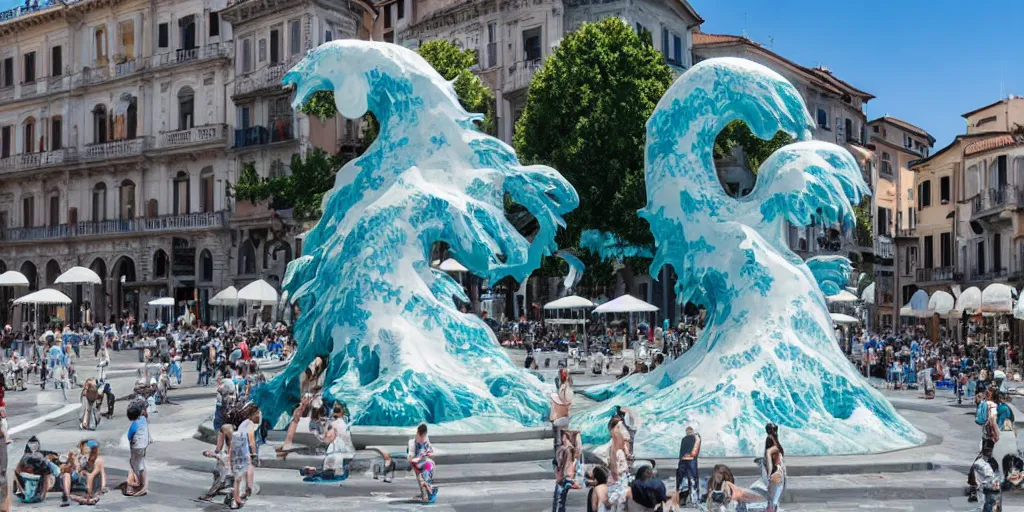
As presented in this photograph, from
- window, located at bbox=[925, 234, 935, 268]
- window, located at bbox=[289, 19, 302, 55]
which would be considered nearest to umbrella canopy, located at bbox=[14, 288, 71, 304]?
window, located at bbox=[289, 19, 302, 55]

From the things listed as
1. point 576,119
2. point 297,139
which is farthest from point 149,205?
point 576,119

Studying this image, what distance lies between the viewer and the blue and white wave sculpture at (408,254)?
18.3m

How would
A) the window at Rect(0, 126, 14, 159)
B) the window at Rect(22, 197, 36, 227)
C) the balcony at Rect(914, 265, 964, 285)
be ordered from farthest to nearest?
the window at Rect(0, 126, 14, 159)
the window at Rect(22, 197, 36, 227)
the balcony at Rect(914, 265, 964, 285)

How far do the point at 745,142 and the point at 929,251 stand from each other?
21.6 metres

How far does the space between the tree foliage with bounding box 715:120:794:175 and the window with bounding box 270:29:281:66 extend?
2156 cm

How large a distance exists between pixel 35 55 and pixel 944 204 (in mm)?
49882

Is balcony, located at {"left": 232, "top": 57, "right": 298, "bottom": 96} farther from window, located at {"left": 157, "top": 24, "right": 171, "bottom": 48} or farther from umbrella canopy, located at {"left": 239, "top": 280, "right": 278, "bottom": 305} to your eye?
umbrella canopy, located at {"left": 239, "top": 280, "right": 278, "bottom": 305}

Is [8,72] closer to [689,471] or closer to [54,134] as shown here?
[54,134]

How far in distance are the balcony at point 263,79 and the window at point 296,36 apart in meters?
0.49

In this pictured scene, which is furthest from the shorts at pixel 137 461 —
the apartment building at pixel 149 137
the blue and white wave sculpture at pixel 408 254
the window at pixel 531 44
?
the apartment building at pixel 149 137

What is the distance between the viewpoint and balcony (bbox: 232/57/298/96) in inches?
1975

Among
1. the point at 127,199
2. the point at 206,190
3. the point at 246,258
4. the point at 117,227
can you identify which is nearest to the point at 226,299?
the point at 246,258

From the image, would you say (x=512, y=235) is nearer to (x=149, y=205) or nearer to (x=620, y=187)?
(x=620, y=187)

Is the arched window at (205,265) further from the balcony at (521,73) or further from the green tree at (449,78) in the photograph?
the balcony at (521,73)
